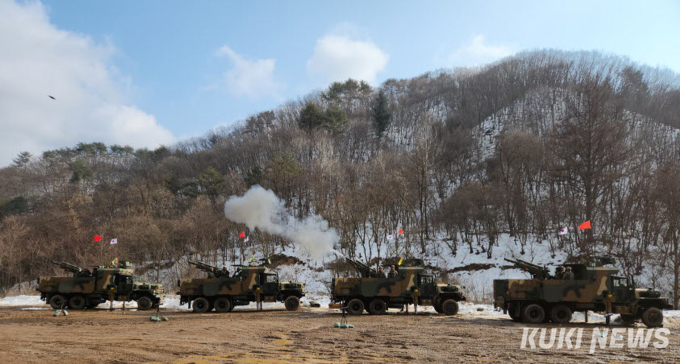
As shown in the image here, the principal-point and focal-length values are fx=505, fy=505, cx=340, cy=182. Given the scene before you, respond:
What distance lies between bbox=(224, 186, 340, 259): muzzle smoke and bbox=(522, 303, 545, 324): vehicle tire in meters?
12.1

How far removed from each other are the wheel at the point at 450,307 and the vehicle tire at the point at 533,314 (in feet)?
11.3

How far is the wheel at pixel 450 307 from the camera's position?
74.2 ft

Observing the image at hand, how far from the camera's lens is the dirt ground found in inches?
438

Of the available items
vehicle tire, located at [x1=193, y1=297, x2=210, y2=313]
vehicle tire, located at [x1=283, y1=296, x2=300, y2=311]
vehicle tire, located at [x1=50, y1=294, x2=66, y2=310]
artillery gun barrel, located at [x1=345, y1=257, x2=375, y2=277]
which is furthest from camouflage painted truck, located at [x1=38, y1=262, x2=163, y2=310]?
artillery gun barrel, located at [x1=345, y1=257, x2=375, y2=277]

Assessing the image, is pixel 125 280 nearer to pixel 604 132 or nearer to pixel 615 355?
pixel 615 355

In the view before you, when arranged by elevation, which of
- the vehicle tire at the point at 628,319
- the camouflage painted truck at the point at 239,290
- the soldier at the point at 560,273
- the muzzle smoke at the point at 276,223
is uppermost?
the muzzle smoke at the point at 276,223

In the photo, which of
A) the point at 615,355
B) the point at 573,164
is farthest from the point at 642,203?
the point at 615,355

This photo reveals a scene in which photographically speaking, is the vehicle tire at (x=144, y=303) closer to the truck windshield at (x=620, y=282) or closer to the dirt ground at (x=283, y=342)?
the dirt ground at (x=283, y=342)

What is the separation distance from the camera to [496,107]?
82.0m

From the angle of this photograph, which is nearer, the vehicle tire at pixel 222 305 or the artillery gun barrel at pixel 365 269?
the artillery gun barrel at pixel 365 269

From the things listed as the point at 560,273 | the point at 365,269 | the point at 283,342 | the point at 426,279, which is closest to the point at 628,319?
the point at 560,273

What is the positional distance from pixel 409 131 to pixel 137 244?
159 ft

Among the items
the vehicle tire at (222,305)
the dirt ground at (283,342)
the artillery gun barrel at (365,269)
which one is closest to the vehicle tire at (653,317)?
the dirt ground at (283,342)

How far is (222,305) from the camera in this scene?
2500 cm
